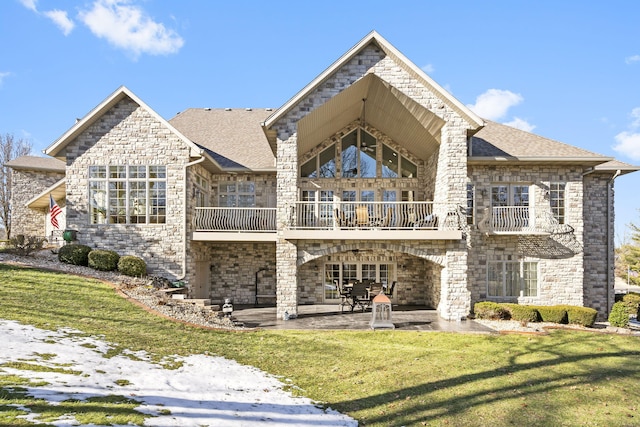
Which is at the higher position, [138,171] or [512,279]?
[138,171]

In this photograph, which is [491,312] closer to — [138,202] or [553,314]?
[553,314]

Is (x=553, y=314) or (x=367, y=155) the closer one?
(x=553, y=314)

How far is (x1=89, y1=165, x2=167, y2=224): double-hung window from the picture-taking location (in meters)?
15.4

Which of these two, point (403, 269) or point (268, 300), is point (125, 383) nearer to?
point (268, 300)

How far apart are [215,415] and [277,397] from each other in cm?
127

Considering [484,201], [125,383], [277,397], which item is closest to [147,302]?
[125,383]

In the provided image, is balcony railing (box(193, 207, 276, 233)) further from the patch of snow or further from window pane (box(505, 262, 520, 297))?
window pane (box(505, 262, 520, 297))

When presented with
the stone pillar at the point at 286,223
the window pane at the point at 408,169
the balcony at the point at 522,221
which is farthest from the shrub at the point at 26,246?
the balcony at the point at 522,221

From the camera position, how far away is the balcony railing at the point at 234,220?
52.9ft

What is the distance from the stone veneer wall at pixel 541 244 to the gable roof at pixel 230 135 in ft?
28.3

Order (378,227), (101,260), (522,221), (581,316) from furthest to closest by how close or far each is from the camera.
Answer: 1. (522,221)
2. (101,260)
3. (378,227)
4. (581,316)

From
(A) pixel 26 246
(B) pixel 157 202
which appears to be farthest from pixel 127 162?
(A) pixel 26 246

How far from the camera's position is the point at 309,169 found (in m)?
17.5

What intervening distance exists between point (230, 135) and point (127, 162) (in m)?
5.66
